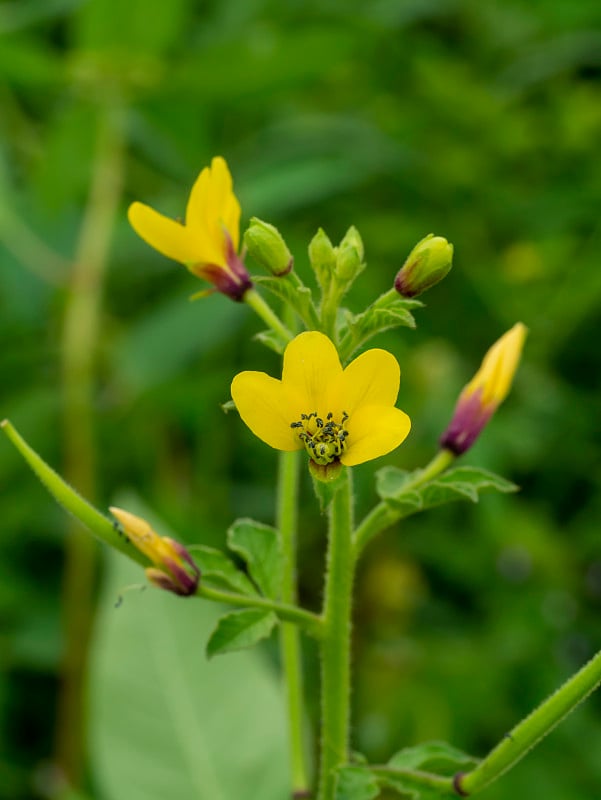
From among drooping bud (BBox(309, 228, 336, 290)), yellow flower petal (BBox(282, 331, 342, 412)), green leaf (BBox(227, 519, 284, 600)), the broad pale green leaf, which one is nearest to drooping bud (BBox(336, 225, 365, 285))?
drooping bud (BBox(309, 228, 336, 290))

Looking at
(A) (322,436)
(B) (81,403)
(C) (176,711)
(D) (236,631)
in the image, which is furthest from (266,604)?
(B) (81,403)

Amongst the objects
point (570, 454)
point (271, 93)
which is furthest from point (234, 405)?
point (570, 454)

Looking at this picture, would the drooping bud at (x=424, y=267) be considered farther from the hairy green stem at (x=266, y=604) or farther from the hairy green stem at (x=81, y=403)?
the hairy green stem at (x=81, y=403)

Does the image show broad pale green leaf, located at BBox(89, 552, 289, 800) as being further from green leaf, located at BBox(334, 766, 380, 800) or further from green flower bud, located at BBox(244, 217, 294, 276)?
green flower bud, located at BBox(244, 217, 294, 276)

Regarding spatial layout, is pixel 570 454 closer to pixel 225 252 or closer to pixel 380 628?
pixel 380 628

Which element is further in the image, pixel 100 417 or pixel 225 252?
pixel 100 417

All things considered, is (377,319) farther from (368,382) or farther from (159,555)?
(159,555)
